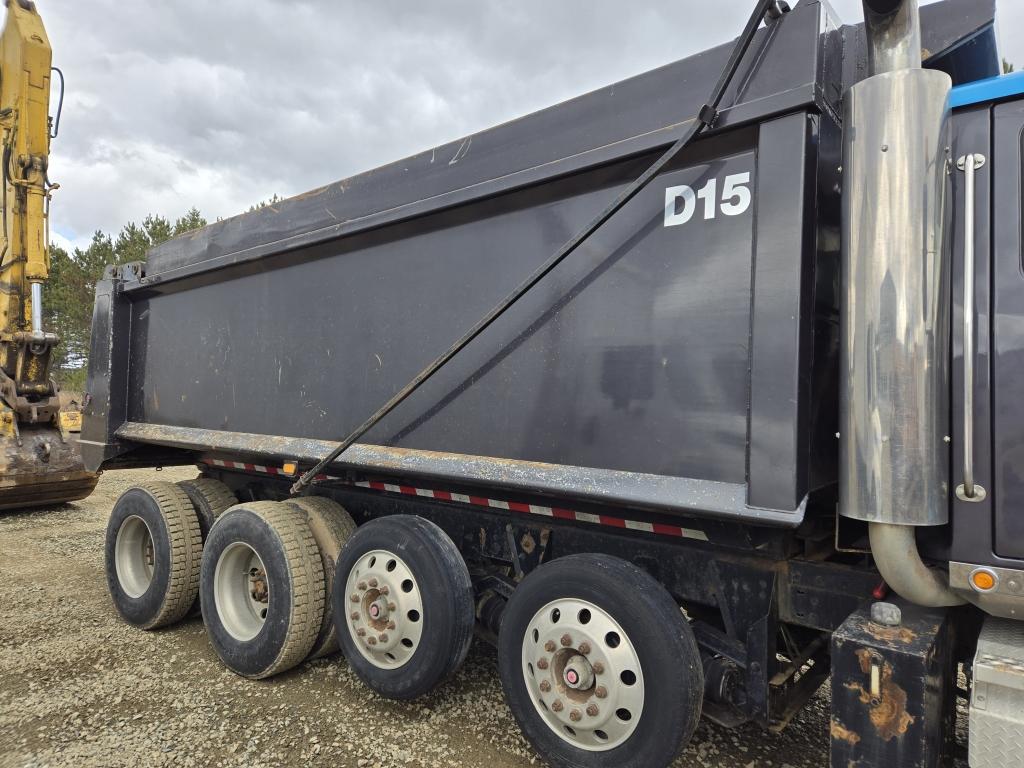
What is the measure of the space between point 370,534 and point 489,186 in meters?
1.71

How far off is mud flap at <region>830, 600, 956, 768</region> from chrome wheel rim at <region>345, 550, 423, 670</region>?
1.73m

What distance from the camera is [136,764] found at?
9.29 feet

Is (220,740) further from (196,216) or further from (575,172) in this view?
(196,216)

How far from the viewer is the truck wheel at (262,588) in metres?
3.47

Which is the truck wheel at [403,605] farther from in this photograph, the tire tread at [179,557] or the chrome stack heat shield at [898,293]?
the chrome stack heat shield at [898,293]

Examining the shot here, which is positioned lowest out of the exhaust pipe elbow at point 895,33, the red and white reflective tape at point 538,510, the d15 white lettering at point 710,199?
the red and white reflective tape at point 538,510

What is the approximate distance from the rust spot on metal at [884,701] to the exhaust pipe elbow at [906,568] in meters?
0.22

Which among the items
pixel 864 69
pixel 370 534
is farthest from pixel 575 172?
pixel 370 534

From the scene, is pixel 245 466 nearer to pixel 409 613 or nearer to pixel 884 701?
pixel 409 613

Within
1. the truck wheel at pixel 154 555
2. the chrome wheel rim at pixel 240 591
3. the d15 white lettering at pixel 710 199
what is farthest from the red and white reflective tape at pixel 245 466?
the d15 white lettering at pixel 710 199

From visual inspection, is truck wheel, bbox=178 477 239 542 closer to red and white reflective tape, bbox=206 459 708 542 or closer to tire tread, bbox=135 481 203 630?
tire tread, bbox=135 481 203 630

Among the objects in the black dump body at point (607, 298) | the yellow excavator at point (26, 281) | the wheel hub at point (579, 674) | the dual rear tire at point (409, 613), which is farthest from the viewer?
the yellow excavator at point (26, 281)

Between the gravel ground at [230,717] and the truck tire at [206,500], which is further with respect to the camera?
the truck tire at [206,500]

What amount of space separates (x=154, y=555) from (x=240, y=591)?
94cm
